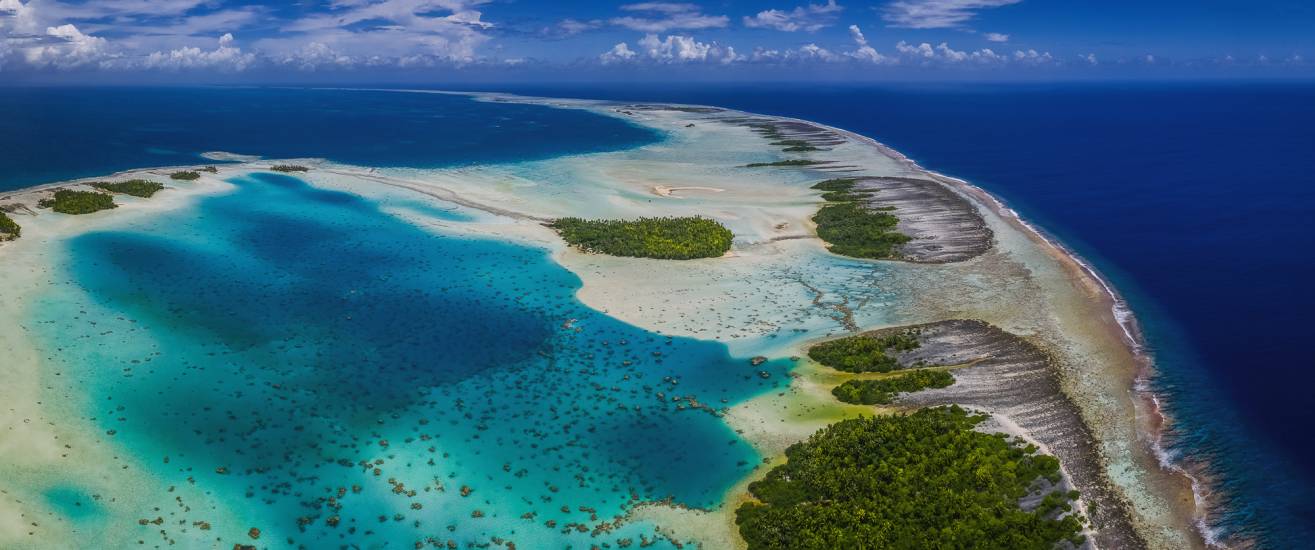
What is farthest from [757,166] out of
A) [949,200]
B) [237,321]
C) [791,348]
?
[237,321]

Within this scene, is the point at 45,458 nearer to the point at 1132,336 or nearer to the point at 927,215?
the point at 1132,336

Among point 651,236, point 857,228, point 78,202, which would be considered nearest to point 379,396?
point 651,236

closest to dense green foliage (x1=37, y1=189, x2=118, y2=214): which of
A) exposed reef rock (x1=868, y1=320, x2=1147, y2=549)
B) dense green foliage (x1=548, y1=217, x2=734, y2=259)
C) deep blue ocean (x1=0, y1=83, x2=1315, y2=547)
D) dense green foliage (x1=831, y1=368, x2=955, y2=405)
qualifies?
deep blue ocean (x1=0, y1=83, x2=1315, y2=547)

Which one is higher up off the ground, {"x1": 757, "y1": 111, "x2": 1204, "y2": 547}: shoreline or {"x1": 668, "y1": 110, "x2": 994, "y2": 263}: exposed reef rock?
{"x1": 668, "y1": 110, "x2": 994, "y2": 263}: exposed reef rock

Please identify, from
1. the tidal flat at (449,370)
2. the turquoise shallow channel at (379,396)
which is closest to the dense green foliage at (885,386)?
the tidal flat at (449,370)

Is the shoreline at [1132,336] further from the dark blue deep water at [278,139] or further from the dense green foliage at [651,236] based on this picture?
the dark blue deep water at [278,139]

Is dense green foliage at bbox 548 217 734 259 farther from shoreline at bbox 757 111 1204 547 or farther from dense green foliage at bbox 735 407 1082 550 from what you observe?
dense green foliage at bbox 735 407 1082 550
